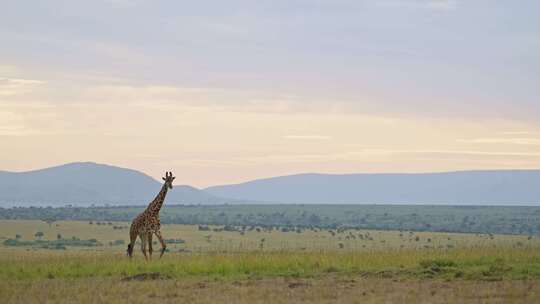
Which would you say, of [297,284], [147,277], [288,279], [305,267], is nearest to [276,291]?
[297,284]

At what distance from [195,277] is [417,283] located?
531 centimetres

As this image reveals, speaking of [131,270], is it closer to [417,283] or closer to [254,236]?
[417,283]

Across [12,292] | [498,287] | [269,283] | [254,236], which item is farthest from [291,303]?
[254,236]

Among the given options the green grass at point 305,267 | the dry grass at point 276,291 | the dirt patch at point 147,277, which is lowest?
the dry grass at point 276,291

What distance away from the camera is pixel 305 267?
22.7 meters

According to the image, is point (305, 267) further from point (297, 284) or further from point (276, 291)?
point (276, 291)

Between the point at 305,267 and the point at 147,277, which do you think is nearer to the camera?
the point at 147,277

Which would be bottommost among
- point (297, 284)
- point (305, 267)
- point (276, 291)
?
point (276, 291)

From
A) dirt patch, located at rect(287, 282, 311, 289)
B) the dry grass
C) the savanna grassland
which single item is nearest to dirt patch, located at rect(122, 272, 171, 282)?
the savanna grassland

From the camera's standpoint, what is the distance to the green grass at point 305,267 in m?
21.0

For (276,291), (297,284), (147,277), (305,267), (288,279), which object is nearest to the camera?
(276,291)

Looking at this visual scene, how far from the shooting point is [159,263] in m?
23.4

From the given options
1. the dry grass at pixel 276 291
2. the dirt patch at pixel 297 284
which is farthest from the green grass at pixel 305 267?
the dirt patch at pixel 297 284

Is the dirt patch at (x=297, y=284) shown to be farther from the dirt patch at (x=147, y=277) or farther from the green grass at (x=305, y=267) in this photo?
the dirt patch at (x=147, y=277)
